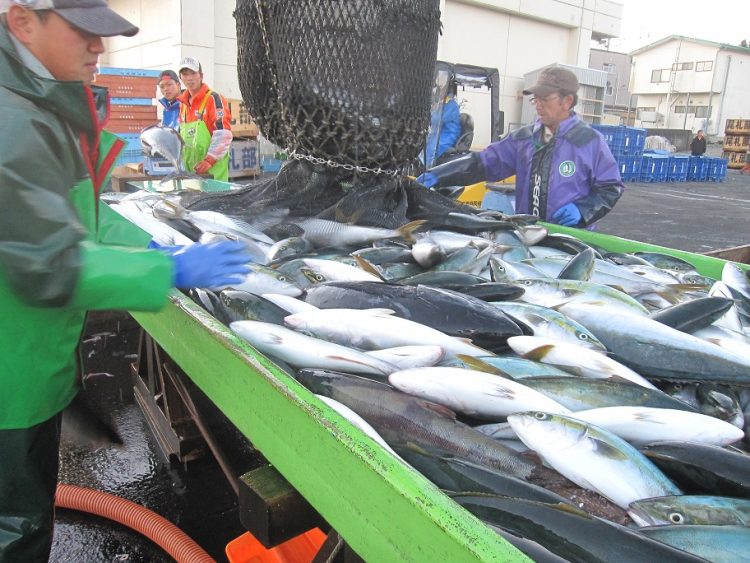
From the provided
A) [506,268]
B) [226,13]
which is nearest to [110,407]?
[506,268]

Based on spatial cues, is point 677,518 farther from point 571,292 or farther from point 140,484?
point 140,484

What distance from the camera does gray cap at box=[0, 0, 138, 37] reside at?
1.55 m

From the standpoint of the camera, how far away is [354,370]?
184 centimetres

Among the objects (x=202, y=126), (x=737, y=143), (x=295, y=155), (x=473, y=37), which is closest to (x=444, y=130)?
(x=202, y=126)

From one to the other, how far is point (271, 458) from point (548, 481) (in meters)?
0.75

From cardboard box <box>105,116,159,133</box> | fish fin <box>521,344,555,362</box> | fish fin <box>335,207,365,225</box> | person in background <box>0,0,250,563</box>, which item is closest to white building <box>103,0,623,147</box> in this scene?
cardboard box <box>105,116,159,133</box>

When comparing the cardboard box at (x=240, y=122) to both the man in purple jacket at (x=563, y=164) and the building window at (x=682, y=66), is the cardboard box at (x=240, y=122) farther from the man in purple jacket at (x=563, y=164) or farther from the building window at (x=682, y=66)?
the building window at (x=682, y=66)

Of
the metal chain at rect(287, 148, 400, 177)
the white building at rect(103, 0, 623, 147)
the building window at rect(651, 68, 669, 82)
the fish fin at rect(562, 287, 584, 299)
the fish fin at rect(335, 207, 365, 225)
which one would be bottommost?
the fish fin at rect(562, 287, 584, 299)

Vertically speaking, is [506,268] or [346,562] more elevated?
[506,268]

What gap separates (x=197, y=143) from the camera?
6.80 m

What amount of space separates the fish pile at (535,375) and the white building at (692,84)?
4883 cm

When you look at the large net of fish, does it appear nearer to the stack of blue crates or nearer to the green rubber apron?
the green rubber apron

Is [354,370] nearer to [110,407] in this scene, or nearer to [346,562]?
[346,562]

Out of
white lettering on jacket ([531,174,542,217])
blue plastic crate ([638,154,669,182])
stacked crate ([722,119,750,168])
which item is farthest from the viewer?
stacked crate ([722,119,750,168])
